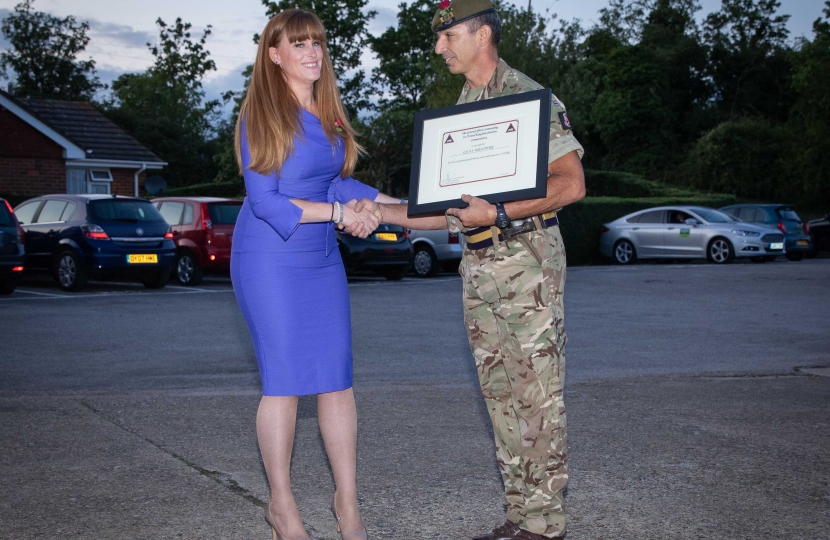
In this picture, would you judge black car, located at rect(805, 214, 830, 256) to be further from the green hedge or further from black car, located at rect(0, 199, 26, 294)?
black car, located at rect(0, 199, 26, 294)

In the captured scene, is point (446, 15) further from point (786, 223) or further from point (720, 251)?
point (786, 223)

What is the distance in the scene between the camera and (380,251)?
1975 cm

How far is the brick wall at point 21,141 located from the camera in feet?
101

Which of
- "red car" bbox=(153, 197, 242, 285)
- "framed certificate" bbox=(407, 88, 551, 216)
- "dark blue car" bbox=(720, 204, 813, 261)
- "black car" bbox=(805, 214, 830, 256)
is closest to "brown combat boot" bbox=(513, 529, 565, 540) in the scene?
"framed certificate" bbox=(407, 88, 551, 216)

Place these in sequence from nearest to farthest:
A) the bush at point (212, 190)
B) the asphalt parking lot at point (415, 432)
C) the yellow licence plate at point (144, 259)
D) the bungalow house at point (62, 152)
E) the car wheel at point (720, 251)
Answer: the asphalt parking lot at point (415, 432), the yellow licence plate at point (144, 259), the car wheel at point (720, 251), the bungalow house at point (62, 152), the bush at point (212, 190)

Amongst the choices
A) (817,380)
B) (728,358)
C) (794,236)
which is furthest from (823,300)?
(794,236)

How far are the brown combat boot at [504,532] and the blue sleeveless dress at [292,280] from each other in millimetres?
846

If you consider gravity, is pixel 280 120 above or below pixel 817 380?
above

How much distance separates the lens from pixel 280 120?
3770mm

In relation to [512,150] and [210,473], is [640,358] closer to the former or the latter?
[210,473]

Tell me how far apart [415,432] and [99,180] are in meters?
29.7

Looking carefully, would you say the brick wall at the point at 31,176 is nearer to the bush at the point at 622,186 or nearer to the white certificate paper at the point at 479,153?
the bush at the point at 622,186

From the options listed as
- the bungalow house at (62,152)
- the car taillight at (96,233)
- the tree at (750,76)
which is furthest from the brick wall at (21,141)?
the tree at (750,76)

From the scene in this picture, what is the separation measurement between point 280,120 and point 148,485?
6.93ft
